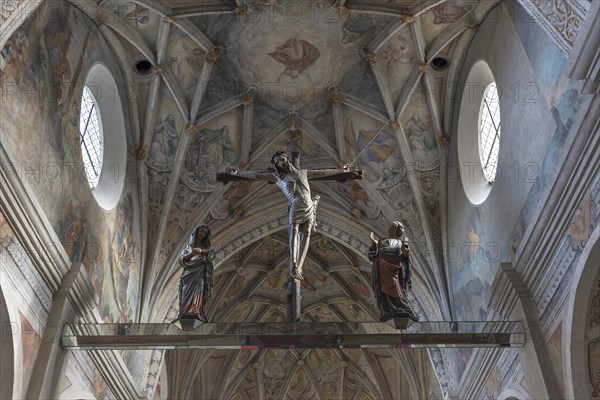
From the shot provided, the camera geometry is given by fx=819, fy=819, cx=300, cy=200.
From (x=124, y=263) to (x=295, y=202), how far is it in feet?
20.6

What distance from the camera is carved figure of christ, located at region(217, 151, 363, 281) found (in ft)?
38.6

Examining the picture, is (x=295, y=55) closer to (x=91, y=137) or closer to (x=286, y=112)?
(x=286, y=112)

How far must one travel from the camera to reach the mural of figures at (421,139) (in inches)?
724

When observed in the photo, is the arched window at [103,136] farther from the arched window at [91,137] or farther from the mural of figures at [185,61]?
the mural of figures at [185,61]

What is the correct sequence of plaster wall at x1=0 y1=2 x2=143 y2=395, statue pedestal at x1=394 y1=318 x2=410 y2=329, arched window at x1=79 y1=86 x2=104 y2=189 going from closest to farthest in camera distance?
1. statue pedestal at x1=394 y1=318 x2=410 y2=329
2. plaster wall at x1=0 y1=2 x2=143 y2=395
3. arched window at x1=79 y1=86 x2=104 y2=189

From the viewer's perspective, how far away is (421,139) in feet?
60.8

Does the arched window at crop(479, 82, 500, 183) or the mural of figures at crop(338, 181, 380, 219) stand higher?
the mural of figures at crop(338, 181, 380, 219)

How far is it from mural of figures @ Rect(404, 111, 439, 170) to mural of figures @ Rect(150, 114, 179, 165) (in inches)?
207

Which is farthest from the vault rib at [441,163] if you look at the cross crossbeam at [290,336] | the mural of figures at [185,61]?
the cross crossbeam at [290,336]

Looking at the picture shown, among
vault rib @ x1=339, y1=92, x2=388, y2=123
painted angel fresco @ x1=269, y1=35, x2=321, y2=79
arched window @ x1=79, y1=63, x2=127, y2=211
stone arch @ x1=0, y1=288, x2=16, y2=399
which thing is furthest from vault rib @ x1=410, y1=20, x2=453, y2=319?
stone arch @ x1=0, y1=288, x2=16, y2=399

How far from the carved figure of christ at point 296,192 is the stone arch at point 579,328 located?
11.6ft

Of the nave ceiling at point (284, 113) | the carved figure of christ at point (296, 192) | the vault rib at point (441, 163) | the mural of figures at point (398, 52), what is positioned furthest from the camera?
the vault rib at point (441, 163)

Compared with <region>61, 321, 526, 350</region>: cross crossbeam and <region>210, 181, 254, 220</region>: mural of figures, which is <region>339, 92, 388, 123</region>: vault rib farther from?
<region>61, 321, 526, 350</region>: cross crossbeam

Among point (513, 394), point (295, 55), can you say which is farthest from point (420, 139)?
point (513, 394)
